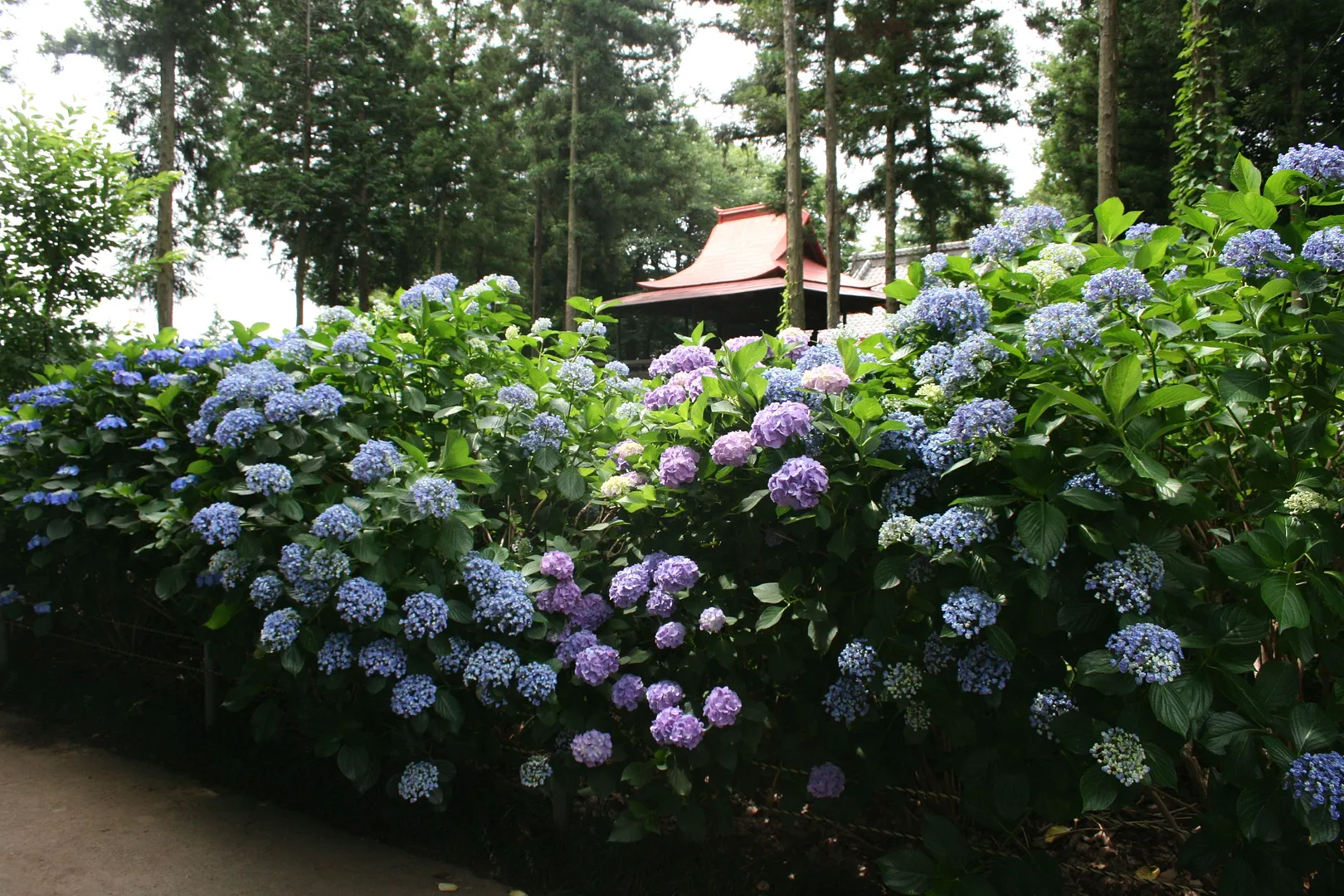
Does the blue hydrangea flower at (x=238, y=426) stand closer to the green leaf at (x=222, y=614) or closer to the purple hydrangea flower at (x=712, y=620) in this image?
the green leaf at (x=222, y=614)

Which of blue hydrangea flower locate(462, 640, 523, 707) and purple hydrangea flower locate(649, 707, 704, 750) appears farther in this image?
blue hydrangea flower locate(462, 640, 523, 707)

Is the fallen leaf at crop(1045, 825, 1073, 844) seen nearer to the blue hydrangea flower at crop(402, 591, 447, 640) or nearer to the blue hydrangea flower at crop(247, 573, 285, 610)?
the blue hydrangea flower at crop(402, 591, 447, 640)

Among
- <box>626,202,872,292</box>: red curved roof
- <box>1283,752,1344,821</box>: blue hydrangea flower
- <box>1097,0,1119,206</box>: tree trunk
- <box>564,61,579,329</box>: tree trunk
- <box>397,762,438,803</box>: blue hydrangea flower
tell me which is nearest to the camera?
A: <box>1283,752,1344,821</box>: blue hydrangea flower

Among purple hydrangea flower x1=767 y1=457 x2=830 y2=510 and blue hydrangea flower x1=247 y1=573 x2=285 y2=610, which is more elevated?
purple hydrangea flower x1=767 y1=457 x2=830 y2=510

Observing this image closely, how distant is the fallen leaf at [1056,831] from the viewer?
7.21 feet

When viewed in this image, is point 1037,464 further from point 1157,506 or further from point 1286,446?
point 1286,446

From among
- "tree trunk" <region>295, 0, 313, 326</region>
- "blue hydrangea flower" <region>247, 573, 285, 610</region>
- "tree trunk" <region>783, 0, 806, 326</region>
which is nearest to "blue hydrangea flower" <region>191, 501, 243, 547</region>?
"blue hydrangea flower" <region>247, 573, 285, 610</region>

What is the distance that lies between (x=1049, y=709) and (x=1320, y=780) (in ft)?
1.33

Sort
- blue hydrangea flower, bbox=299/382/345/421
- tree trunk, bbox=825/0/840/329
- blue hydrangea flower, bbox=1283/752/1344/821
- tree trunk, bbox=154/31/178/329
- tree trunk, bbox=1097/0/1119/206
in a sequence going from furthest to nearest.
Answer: tree trunk, bbox=154/31/178/329, tree trunk, bbox=825/0/840/329, tree trunk, bbox=1097/0/1119/206, blue hydrangea flower, bbox=299/382/345/421, blue hydrangea flower, bbox=1283/752/1344/821

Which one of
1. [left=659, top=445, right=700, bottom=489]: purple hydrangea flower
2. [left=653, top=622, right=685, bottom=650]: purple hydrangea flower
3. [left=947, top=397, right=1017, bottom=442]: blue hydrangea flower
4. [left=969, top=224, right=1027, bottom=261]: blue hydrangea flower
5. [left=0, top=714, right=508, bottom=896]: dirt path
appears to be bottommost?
[left=0, top=714, right=508, bottom=896]: dirt path

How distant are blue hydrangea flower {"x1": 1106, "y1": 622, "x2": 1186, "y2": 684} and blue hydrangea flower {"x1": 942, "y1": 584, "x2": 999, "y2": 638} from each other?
0.20 m

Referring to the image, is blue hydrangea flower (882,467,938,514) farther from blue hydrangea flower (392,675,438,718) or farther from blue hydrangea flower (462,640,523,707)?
blue hydrangea flower (392,675,438,718)

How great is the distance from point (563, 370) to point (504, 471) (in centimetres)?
A: 37

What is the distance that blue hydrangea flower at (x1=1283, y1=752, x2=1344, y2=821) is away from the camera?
1.42 meters
